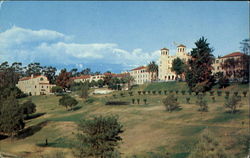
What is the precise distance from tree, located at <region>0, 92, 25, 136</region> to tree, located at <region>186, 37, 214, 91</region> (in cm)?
4794

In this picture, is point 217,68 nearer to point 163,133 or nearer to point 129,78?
point 129,78

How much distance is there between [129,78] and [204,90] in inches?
1662

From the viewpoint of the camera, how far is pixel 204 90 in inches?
3238

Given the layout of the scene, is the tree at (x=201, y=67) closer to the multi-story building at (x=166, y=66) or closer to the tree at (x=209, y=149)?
the multi-story building at (x=166, y=66)

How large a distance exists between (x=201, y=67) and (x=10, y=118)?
53.7 meters

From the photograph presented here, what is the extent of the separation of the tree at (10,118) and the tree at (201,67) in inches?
1887

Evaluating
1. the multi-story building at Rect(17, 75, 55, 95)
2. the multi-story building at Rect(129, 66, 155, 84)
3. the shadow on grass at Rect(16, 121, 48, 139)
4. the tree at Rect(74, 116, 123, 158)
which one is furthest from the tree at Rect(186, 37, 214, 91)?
the multi-story building at Rect(17, 75, 55, 95)

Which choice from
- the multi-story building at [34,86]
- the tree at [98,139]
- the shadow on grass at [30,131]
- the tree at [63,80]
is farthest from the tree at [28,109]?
the multi-story building at [34,86]

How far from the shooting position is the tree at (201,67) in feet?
270

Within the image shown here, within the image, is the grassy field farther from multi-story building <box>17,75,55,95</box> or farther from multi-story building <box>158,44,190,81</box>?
multi-story building <box>17,75,55,95</box>

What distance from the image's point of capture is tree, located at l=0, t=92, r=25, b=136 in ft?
173

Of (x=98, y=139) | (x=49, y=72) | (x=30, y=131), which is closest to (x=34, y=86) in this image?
(x=49, y=72)

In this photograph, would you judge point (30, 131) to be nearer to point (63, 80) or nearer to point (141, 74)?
point (63, 80)

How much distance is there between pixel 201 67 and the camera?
83.6 metres
